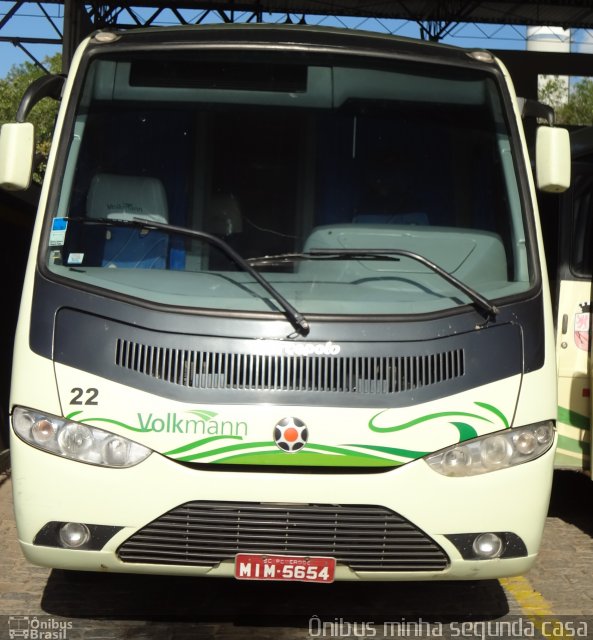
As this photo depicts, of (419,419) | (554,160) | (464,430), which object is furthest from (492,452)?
(554,160)

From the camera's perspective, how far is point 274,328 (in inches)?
173

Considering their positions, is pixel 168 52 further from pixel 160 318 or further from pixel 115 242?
pixel 160 318

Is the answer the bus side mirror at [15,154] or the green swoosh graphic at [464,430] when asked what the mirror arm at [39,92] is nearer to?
the bus side mirror at [15,154]

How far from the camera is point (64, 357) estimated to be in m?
4.40

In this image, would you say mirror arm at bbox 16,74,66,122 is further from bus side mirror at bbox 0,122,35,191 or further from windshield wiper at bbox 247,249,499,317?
windshield wiper at bbox 247,249,499,317

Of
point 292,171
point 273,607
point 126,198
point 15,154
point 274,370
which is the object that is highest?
point 15,154

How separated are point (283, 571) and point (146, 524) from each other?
59 cm

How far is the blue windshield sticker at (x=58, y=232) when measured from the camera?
4.82 m

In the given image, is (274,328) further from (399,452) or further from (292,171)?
(292,171)

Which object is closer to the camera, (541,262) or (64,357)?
(64,357)

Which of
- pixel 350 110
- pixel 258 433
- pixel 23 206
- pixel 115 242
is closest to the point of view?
pixel 258 433

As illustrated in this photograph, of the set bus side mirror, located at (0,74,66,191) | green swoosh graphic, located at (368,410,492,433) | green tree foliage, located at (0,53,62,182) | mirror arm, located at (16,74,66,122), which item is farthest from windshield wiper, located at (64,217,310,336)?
green tree foliage, located at (0,53,62,182)

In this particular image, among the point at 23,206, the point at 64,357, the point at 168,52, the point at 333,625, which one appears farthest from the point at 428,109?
A: the point at 23,206

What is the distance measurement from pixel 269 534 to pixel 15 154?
2.14 meters
